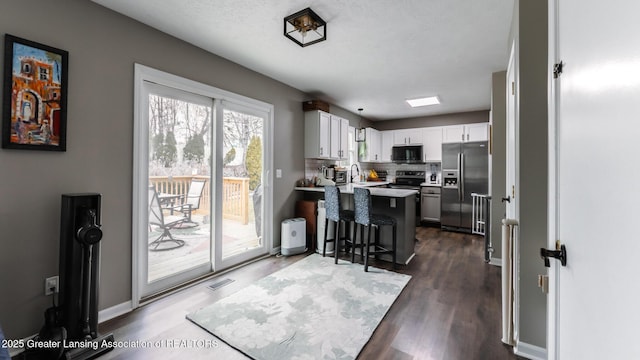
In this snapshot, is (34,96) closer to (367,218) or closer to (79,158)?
(79,158)

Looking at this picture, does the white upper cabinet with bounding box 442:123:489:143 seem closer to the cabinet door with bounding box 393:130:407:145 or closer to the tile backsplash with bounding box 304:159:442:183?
the tile backsplash with bounding box 304:159:442:183

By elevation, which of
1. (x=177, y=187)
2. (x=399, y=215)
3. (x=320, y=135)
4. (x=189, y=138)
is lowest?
(x=399, y=215)

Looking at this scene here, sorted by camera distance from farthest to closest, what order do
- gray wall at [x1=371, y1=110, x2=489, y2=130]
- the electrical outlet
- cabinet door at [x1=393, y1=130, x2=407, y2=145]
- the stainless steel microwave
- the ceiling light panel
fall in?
cabinet door at [x1=393, y1=130, x2=407, y2=145]
the stainless steel microwave
gray wall at [x1=371, y1=110, x2=489, y2=130]
the ceiling light panel
the electrical outlet

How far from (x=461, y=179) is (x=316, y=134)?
3.09m

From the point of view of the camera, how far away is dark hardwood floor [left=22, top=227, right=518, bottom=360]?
184 centimetres

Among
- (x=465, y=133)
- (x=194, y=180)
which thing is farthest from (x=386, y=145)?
(x=194, y=180)

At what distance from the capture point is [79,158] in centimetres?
208

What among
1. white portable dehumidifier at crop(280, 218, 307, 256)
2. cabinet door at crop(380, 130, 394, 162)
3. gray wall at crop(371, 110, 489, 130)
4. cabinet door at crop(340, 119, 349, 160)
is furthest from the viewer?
cabinet door at crop(380, 130, 394, 162)

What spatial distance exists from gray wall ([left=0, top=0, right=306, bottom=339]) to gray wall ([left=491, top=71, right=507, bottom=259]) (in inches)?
150

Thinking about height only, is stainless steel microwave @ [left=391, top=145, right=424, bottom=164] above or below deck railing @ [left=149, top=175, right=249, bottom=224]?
above

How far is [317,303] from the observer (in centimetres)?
249

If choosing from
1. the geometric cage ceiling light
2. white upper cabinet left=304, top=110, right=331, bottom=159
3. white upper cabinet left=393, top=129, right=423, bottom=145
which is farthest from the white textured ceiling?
white upper cabinet left=393, top=129, right=423, bottom=145

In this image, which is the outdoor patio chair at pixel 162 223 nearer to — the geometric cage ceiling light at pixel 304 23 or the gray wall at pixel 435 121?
the geometric cage ceiling light at pixel 304 23

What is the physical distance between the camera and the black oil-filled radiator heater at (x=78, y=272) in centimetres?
180
